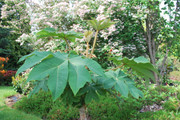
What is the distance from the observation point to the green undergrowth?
8.07ft

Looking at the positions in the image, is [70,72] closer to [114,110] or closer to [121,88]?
[121,88]

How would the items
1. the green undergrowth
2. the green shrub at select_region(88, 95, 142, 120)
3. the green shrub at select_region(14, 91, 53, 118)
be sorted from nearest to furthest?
the green undergrowth, the green shrub at select_region(88, 95, 142, 120), the green shrub at select_region(14, 91, 53, 118)

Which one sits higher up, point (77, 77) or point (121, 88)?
point (77, 77)

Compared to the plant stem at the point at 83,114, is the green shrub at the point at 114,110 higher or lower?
lower

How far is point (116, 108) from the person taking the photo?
2920mm

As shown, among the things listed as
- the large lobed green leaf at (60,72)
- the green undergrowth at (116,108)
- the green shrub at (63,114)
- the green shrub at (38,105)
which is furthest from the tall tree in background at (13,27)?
the large lobed green leaf at (60,72)

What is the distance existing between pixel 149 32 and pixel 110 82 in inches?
190

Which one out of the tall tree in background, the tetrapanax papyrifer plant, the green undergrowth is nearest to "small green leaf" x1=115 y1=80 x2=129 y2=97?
the tetrapanax papyrifer plant

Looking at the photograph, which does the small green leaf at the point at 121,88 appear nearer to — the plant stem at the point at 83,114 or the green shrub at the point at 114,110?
the plant stem at the point at 83,114

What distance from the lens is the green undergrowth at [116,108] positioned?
96.9 inches

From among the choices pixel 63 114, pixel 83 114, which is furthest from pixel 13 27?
pixel 83 114

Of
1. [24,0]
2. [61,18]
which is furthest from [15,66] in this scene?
[61,18]

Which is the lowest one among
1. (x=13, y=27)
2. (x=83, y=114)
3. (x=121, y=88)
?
(x=83, y=114)

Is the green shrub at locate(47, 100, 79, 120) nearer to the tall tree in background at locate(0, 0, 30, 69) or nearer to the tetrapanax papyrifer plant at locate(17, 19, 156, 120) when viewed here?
the tetrapanax papyrifer plant at locate(17, 19, 156, 120)
